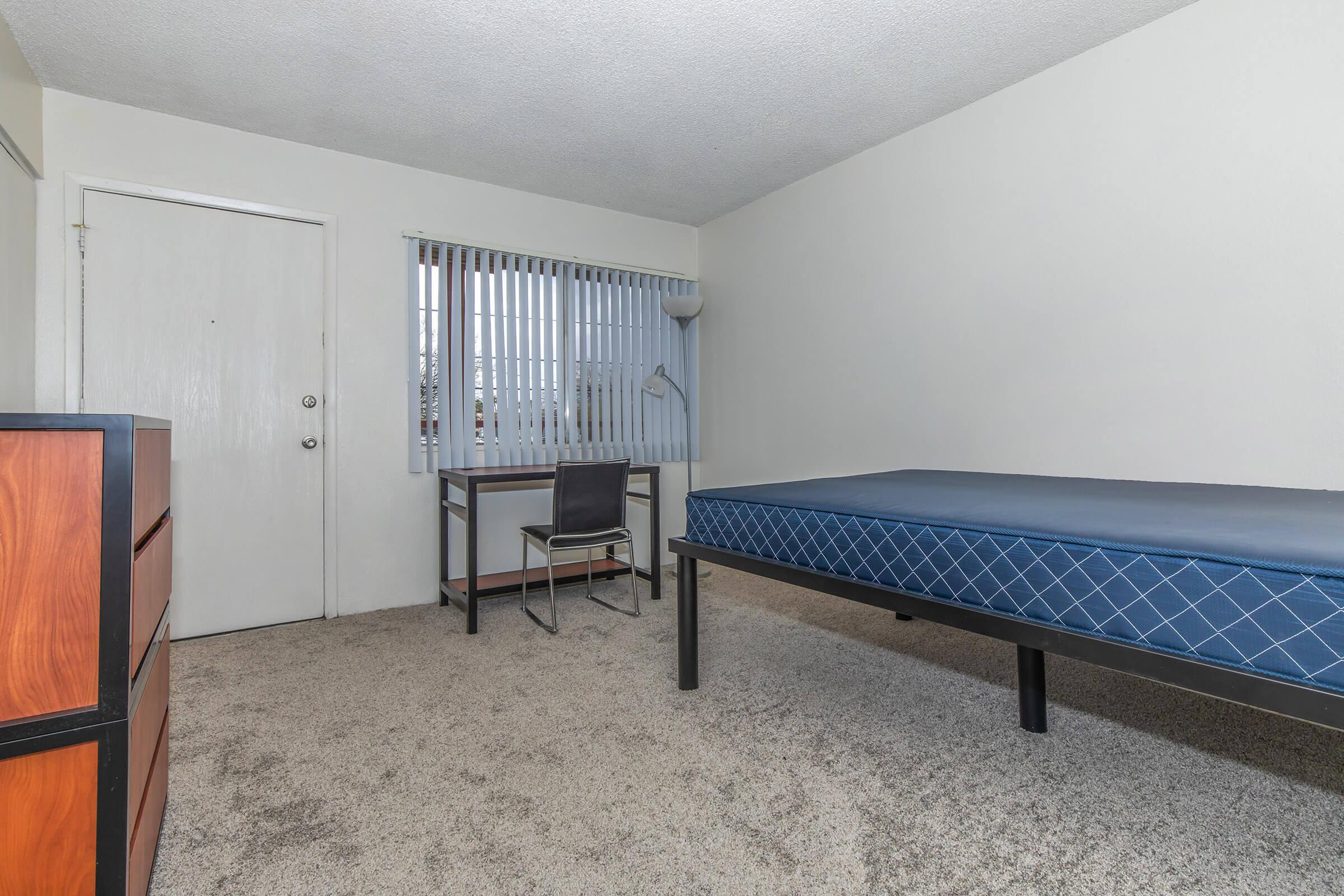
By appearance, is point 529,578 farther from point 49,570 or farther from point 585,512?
point 49,570

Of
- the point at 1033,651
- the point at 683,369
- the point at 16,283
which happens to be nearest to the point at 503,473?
the point at 683,369

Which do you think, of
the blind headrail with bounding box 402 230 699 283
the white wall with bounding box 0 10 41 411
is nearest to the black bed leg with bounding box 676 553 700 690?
the blind headrail with bounding box 402 230 699 283

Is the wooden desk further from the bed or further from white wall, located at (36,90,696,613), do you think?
the bed

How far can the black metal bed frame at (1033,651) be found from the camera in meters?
1.00

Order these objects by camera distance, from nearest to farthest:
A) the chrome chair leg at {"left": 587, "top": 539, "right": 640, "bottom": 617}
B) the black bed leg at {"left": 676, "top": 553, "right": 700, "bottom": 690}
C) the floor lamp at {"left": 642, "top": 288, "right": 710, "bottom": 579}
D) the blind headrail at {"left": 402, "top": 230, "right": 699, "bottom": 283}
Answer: the black bed leg at {"left": 676, "top": 553, "right": 700, "bottom": 690}
the chrome chair leg at {"left": 587, "top": 539, "right": 640, "bottom": 617}
the blind headrail at {"left": 402, "top": 230, "right": 699, "bottom": 283}
the floor lamp at {"left": 642, "top": 288, "right": 710, "bottom": 579}

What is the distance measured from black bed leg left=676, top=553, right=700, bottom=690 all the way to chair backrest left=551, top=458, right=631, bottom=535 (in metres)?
1.06

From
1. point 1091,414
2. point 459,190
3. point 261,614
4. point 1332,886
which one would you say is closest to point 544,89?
point 459,190

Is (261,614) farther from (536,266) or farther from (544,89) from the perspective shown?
(544,89)

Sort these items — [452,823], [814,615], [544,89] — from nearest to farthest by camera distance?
1. [452,823]
2. [544,89]
3. [814,615]

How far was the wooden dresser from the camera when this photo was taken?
3.10ft

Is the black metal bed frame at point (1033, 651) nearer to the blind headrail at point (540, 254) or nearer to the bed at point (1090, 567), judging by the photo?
the bed at point (1090, 567)

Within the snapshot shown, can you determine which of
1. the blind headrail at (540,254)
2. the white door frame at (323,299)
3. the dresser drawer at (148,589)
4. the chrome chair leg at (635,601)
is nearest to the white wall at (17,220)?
the white door frame at (323,299)

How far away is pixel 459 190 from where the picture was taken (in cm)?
379

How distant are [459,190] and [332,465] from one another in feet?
5.69
